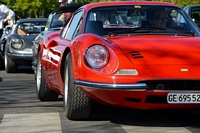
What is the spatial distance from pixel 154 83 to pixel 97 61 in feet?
2.12

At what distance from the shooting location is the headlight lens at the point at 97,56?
22.5ft

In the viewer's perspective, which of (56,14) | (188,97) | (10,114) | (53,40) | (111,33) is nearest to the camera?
(188,97)

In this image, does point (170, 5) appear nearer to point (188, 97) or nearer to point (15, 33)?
point (188, 97)

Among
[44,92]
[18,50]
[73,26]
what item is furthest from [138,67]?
[18,50]

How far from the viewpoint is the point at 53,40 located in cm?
921

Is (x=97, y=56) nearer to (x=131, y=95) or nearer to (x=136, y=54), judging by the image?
(x=136, y=54)

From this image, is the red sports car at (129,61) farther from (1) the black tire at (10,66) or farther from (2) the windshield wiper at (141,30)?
(1) the black tire at (10,66)

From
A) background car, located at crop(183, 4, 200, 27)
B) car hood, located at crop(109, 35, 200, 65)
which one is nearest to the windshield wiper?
car hood, located at crop(109, 35, 200, 65)

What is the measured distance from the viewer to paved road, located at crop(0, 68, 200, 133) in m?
6.96

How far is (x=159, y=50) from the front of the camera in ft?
22.9

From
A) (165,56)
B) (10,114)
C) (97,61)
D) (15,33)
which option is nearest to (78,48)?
(97,61)

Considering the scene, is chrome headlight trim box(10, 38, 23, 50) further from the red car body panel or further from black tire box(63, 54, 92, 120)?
the red car body panel

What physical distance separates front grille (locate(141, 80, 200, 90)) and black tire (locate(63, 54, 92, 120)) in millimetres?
842

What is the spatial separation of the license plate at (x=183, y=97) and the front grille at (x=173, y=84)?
7 cm
